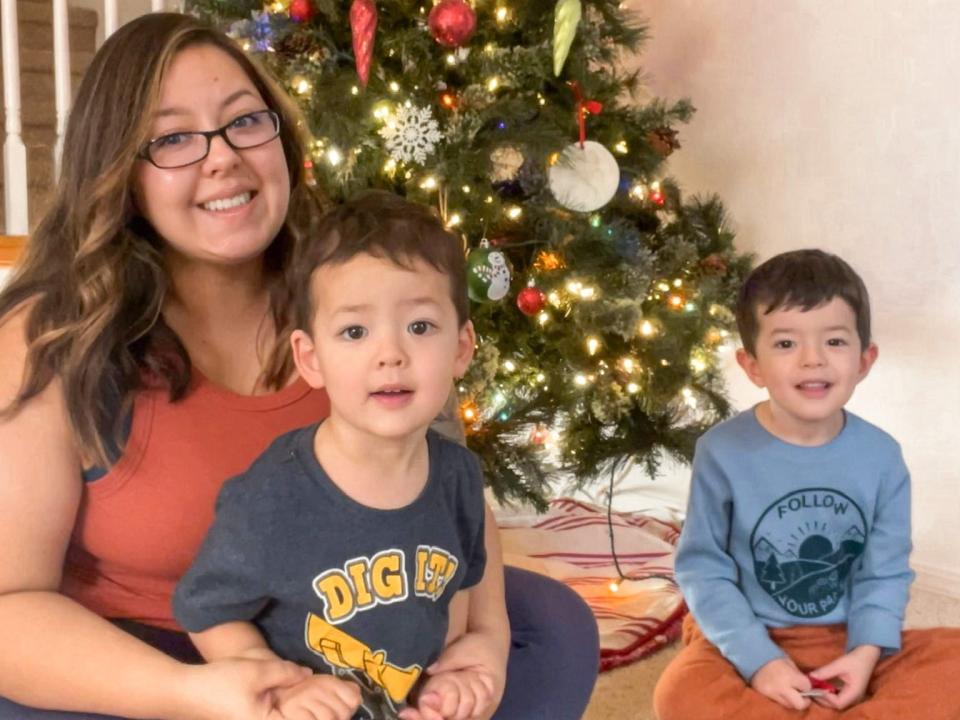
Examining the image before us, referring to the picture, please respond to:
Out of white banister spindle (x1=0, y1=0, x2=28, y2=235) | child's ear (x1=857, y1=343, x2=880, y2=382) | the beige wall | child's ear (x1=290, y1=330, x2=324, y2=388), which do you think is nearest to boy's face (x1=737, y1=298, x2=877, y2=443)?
child's ear (x1=857, y1=343, x2=880, y2=382)

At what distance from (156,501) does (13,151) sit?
69.1 inches

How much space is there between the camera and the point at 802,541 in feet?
4.67

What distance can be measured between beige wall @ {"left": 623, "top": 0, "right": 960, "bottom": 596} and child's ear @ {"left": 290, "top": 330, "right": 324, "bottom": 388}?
177 cm

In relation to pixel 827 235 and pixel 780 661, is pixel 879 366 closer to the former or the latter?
pixel 827 235

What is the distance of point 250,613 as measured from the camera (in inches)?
39.7

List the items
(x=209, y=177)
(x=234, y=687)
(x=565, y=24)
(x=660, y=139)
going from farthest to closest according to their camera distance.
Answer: (x=660, y=139) < (x=565, y=24) < (x=209, y=177) < (x=234, y=687)

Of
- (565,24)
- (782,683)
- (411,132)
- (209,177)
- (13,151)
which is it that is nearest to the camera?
(209,177)

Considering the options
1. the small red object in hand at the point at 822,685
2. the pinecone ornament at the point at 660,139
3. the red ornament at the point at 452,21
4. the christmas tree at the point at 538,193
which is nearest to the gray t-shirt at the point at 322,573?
the small red object in hand at the point at 822,685

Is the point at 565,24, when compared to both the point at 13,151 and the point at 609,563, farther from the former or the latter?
the point at 13,151

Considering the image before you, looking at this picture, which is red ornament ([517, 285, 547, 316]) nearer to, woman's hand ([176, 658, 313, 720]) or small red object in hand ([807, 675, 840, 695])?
small red object in hand ([807, 675, 840, 695])

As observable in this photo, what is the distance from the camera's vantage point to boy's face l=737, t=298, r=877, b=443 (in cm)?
136

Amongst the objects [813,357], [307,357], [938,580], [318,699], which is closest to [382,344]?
[307,357]

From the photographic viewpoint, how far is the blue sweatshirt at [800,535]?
141cm

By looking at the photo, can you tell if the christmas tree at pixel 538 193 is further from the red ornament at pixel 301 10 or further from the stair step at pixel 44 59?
the stair step at pixel 44 59
